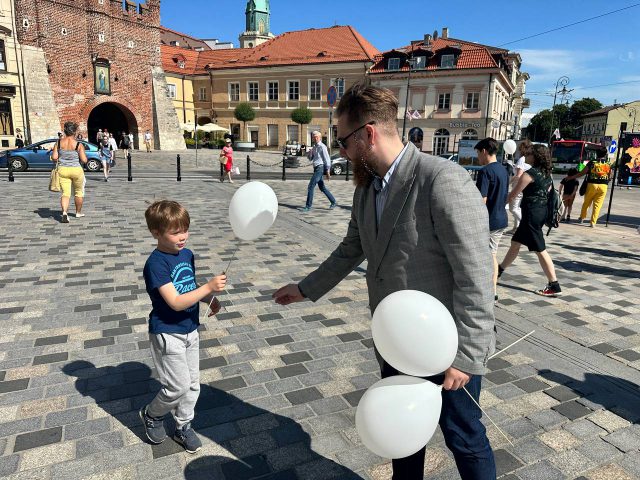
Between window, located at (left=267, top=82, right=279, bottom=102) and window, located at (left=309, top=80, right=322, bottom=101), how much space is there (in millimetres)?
3886

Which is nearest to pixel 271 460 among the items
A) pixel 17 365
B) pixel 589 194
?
pixel 17 365

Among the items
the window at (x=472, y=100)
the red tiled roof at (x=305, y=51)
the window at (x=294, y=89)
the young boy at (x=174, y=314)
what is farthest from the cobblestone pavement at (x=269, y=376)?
the window at (x=294, y=89)

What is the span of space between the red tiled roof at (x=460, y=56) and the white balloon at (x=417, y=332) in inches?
1647

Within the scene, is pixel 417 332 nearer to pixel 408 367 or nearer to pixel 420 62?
pixel 408 367

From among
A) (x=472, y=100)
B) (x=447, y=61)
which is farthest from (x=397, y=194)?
(x=447, y=61)

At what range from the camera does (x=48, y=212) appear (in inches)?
374

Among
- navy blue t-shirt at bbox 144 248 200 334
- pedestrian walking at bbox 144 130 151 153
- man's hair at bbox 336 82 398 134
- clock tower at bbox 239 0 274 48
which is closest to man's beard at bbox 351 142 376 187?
man's hair at bbox 336 82 398 134

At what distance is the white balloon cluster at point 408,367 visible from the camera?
60.8 inches

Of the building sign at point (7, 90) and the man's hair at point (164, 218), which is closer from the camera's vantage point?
the man's hair at point (164, 218)

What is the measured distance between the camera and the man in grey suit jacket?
164cm

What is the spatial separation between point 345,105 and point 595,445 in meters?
2.49

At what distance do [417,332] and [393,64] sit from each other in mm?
45514

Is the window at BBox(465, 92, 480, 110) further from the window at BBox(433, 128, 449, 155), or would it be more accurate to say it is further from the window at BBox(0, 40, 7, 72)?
the window at BBox(0, 40, 7, 72)

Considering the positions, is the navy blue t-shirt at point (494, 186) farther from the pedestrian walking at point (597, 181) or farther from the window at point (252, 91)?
the window at point (252, 91)
